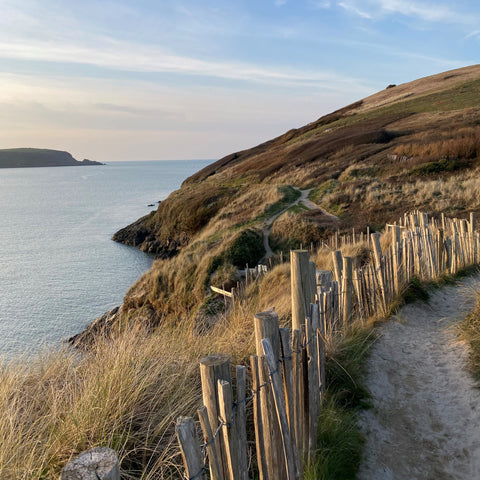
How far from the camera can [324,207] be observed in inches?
797

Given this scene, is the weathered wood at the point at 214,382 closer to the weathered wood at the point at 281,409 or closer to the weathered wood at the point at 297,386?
the weathered wood at the point at 281,409

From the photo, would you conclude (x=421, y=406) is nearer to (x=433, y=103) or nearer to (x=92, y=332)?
(x=92, y=332)

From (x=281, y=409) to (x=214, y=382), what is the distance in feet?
2.32

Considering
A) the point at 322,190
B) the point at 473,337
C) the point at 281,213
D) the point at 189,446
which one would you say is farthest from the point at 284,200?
the point at 189,446

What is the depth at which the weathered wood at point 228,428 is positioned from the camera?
6.88 ft

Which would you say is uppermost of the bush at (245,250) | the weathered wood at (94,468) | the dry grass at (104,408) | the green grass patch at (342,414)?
the weathered wood at (94,468)

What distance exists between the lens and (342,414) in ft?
12.3

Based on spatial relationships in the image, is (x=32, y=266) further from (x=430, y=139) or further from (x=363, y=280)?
(x=430, y=139)

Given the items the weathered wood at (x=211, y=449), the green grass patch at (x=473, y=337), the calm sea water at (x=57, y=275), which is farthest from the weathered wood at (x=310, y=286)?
the calm sea water at (x=57, y=275)

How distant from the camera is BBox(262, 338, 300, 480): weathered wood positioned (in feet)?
8.26

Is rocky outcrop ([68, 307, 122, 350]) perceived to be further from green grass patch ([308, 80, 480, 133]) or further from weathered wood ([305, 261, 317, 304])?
green grass patch ([308, 80, 480, 133])

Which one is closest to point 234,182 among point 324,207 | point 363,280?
point 324,207

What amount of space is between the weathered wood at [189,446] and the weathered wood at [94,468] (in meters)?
0.31

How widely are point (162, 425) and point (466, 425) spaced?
2.90 meters
